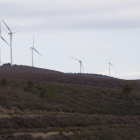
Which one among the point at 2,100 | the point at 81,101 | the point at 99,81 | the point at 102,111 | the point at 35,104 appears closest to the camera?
the point at 2,100

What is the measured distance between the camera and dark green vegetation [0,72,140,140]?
27.1 meters

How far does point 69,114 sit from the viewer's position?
42156 millimetres

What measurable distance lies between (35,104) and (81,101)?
1312 centimetres

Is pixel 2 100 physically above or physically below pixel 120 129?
above

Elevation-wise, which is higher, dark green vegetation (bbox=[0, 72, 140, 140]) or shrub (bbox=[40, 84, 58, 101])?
shrub (bbox=[40, 84, 58, 101])

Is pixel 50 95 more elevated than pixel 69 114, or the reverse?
pixel 50 95

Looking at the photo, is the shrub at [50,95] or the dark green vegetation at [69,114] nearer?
the dark green vegetation at [69,114]

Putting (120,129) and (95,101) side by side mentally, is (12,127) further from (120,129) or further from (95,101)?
(95,101)

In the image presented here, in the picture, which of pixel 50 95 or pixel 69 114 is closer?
pixel 69 114

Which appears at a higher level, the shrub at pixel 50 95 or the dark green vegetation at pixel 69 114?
the shrub at pixel 50 95

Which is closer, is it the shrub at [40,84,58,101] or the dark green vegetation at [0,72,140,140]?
the dark green vegetation at [0,72,140,140]

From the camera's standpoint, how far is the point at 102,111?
4978cm

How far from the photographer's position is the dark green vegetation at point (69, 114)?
2713 cm

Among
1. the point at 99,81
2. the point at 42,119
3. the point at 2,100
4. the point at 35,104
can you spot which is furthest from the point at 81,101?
the point at 99,81
